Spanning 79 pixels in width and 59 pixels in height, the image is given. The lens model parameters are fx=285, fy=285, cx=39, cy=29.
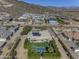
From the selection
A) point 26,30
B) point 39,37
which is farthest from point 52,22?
point 39,37

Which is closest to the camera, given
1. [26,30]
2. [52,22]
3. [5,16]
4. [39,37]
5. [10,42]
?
[10,42]

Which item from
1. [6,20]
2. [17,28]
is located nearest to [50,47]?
[17,28]

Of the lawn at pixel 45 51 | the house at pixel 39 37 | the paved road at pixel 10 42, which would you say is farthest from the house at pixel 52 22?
the lawn at pixel 45 51

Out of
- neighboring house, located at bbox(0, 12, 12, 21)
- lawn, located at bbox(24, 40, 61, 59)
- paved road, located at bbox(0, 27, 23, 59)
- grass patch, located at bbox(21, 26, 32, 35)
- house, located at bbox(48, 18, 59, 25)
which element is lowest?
neighboring house, located at bbox(0, 12, 12, 21)

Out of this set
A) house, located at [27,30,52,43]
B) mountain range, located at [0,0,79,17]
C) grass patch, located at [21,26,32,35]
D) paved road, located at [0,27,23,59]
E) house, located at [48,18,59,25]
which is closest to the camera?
paved road, located at [0,27,23,59]

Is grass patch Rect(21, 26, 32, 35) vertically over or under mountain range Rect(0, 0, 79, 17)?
over

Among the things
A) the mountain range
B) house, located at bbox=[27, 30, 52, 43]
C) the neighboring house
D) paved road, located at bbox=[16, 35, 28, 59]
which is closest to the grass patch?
house, located at bbox=[27, 30, 52, 43]

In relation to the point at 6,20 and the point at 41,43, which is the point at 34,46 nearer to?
the point at 41,43

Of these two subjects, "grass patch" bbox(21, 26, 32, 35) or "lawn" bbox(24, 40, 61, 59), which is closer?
"lawn" bbox(24, 40, 61, 59)

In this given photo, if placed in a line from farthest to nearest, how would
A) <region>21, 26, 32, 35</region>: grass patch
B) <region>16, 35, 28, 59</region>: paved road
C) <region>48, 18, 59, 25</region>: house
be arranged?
<region>48, 18, 59, 25</region>: house → <region>21, 26, 32, 35</region>: grass patch → <region>16, 35, 28, 59</region>: paved road

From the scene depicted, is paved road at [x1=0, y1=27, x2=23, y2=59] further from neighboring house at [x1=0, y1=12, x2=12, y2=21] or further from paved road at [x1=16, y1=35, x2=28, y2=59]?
neighboring house at [x1=0, y1=12, x2=12, y2=21]

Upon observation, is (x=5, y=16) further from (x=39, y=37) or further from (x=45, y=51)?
(x=45, y=51)
